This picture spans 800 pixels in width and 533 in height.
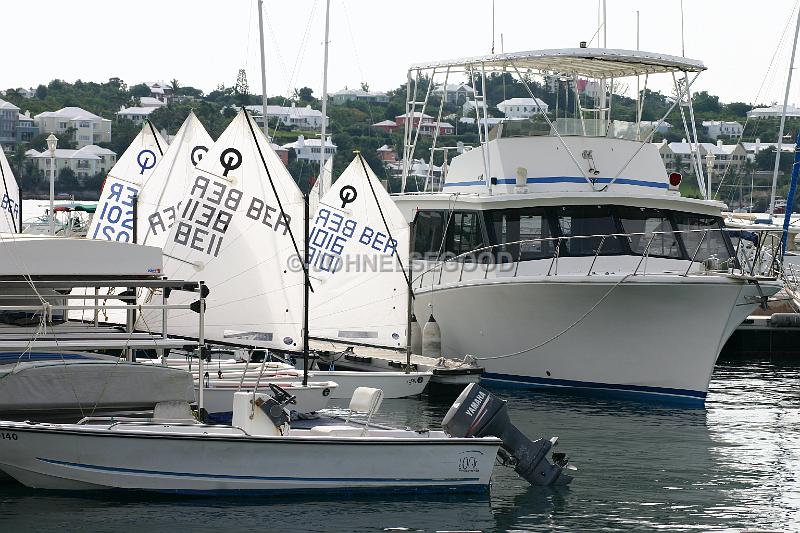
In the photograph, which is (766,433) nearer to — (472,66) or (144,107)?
(472,66)

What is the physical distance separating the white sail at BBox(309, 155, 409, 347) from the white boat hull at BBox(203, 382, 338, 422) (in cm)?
450

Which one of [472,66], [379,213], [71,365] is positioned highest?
[472,66]

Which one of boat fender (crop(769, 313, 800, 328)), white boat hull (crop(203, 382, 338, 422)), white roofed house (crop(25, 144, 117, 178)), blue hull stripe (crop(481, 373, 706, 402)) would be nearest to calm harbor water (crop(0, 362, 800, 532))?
white boat hull (crop(203, 382, 338, 422))

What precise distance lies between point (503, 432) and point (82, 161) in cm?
10232

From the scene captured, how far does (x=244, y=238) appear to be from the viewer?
2388cm

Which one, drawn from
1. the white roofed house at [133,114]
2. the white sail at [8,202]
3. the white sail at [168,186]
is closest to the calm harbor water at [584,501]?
the white sail at [168,186]

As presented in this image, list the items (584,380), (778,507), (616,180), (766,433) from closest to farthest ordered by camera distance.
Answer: (778,507), (766,433), (584,380), (616,180)

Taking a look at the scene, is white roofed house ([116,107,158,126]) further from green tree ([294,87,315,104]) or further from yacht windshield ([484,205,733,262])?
yacht windshield ([484,205,733,262])

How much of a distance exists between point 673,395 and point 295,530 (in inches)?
473

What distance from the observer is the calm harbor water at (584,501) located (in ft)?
50.5

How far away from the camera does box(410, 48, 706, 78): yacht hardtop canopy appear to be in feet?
89.8

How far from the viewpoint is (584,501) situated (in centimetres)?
1677

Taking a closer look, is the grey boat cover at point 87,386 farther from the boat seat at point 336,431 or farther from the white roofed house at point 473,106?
the white roofed house at point 473,106

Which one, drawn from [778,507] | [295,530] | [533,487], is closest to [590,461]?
[533,487]
